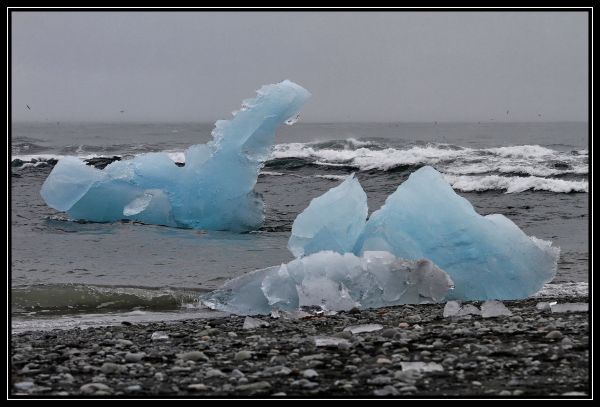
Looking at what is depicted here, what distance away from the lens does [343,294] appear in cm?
695

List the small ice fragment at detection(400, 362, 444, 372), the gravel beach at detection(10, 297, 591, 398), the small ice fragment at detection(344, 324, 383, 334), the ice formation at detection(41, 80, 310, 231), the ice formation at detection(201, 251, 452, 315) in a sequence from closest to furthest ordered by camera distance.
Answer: the gravel beach at detection(10, 297, 591, 398)
the small ice fragment at detection(400, 362, 444, 372)
the small ice fragment at detection(344, 324, 383, 334)
the ice formation at detection(201, 251, 452, 315)
the ice formation at detection(41, 80, 310, 231)

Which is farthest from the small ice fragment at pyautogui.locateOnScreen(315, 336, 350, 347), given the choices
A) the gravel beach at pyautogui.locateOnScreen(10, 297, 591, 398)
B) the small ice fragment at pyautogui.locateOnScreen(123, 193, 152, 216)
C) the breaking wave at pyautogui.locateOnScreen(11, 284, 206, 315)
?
the small ice fragment at pyautogui.locateOnScreen(123, 193, 152, 216)

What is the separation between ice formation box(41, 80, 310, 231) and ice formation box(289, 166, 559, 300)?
3.87 metres

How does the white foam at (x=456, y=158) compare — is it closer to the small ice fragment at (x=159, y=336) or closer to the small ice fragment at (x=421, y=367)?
the small ice fragment at (x=159, y=336)

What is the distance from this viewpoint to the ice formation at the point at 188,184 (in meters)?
12.0

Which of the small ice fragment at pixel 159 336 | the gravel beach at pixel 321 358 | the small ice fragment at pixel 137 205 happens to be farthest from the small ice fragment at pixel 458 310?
the small ice fragment at pixel 137 205

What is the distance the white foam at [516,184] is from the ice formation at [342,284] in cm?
1108

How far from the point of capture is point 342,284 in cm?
708

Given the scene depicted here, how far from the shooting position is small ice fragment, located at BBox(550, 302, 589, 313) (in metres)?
6.10

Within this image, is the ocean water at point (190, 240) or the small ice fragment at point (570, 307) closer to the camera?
the small ice fragment at point (570, 307)

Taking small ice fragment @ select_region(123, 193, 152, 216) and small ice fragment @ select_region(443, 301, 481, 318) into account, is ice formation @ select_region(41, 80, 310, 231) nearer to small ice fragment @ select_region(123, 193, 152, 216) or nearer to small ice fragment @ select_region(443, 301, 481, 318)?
small ice fragment @ select_region(123, 193, 152, 216)

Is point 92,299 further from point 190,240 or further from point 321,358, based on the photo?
point 321,358

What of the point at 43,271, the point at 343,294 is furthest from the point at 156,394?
the point at 43,271

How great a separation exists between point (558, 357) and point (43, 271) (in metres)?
6.75
